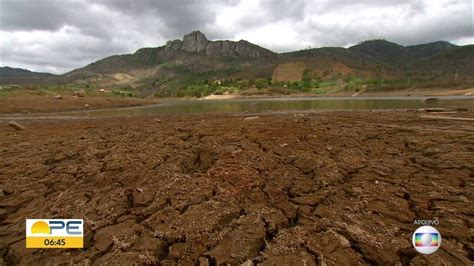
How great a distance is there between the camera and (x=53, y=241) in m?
3.42

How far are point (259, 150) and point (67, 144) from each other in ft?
23.5

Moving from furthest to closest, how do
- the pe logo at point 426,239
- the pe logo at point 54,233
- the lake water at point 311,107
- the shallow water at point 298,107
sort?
the lake water at point 311,107 → the shallow water at point 298,107 → the pe logo at point 54,233 → the pe logo at point 426,239

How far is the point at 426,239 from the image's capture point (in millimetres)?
3066

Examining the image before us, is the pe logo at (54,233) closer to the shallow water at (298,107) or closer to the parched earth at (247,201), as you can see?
the parched earth at (247,201)


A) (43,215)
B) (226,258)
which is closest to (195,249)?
(226,258)

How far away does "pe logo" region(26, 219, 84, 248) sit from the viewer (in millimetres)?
3363

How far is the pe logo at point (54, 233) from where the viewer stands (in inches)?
132

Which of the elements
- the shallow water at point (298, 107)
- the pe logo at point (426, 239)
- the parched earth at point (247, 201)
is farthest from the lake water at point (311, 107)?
the pe logo at point (426, 239)

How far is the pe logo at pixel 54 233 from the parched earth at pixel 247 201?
11 centimetres

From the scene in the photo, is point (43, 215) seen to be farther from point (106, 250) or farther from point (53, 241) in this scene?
point (106, 250)

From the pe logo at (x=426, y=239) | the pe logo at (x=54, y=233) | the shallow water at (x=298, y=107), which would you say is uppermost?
the shallow water at (x=298, y=107)

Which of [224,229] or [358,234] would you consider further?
[224,229]

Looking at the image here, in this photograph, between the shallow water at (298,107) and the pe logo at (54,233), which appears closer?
the pe logo at (54,233)

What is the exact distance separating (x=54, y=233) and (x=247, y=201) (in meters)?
2.93
